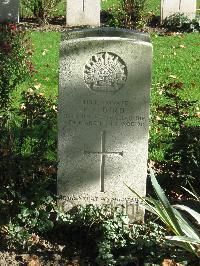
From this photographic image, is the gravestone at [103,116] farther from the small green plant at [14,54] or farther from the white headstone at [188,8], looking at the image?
the white headstone at [188,8]

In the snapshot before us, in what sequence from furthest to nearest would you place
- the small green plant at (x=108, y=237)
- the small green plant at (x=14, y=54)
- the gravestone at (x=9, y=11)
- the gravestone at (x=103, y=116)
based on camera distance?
the gravestone at (x=9, y=11) → the small green plant at (x=14, y=54) → the gravestone at (x=103, y=116) → the small green plant at (x=108, y=237)

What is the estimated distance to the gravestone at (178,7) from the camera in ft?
43.5

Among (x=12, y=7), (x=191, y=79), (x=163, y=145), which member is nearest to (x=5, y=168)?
(x=163, y=145)

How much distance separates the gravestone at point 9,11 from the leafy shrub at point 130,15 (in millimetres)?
1982

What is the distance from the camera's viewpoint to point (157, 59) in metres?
10.6

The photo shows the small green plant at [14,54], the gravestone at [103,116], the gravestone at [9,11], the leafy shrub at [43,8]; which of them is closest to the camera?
the gravestone at [103,116]

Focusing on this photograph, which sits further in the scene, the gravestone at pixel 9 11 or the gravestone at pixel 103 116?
the gravestone at pixel 9 11

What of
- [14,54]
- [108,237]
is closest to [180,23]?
[14,54]

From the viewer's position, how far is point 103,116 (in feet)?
16.9

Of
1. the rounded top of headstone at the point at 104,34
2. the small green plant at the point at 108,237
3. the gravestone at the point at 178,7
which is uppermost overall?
the rounded top of headstone at the point at 104,34

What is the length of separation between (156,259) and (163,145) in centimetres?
243

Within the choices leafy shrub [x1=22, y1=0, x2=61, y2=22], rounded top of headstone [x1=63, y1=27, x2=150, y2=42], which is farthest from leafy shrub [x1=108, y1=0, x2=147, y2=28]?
rounded top of headstone [x1=63, y1=27, x2=150, y2=42]

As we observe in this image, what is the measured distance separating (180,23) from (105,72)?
8340 millimetres

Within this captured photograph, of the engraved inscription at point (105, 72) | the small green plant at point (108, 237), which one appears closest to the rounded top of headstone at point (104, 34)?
the engraved inscription at point (105, 72)
